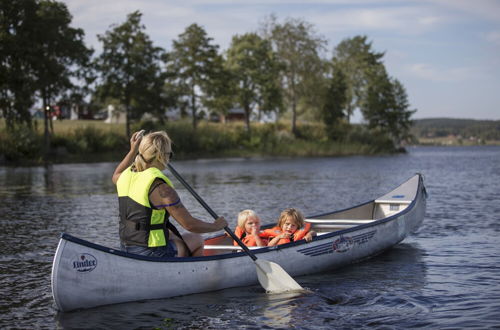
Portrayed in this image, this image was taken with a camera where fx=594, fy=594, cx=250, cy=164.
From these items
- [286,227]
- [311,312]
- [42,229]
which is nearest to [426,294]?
[311,312]

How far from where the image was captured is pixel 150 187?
6.86m

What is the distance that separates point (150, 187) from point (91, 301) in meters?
1.59

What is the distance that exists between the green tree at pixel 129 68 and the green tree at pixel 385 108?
123 ft

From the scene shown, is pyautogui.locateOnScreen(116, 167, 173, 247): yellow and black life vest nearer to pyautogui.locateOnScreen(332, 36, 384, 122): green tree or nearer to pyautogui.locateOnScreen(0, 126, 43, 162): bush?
pyautogui.locateOnScreen(0, 126, 43, 162): bush

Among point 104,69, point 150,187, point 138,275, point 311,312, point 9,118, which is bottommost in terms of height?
point 311,312

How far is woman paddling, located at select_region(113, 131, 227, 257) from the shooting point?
6.80 metres

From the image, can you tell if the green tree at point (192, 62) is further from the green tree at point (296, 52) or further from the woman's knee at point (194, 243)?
the woman's knee at point (194, 243)

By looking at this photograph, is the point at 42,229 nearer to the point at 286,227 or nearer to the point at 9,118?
the point at 286,227

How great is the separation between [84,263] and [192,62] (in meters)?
50.8

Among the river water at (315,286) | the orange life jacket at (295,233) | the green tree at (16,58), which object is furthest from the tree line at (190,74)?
the orange life jacket at (295,233)

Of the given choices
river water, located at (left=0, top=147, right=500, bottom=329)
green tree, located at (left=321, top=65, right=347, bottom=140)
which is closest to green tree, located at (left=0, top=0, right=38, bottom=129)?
river water, located at (left=0, top=147, right=500, bottom=329)

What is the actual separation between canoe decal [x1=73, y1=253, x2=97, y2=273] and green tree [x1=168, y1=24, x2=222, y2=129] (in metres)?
49.9

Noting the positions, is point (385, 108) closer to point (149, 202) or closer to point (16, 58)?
point (16, 58)

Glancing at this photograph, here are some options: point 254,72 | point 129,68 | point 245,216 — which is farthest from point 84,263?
point 254,72
